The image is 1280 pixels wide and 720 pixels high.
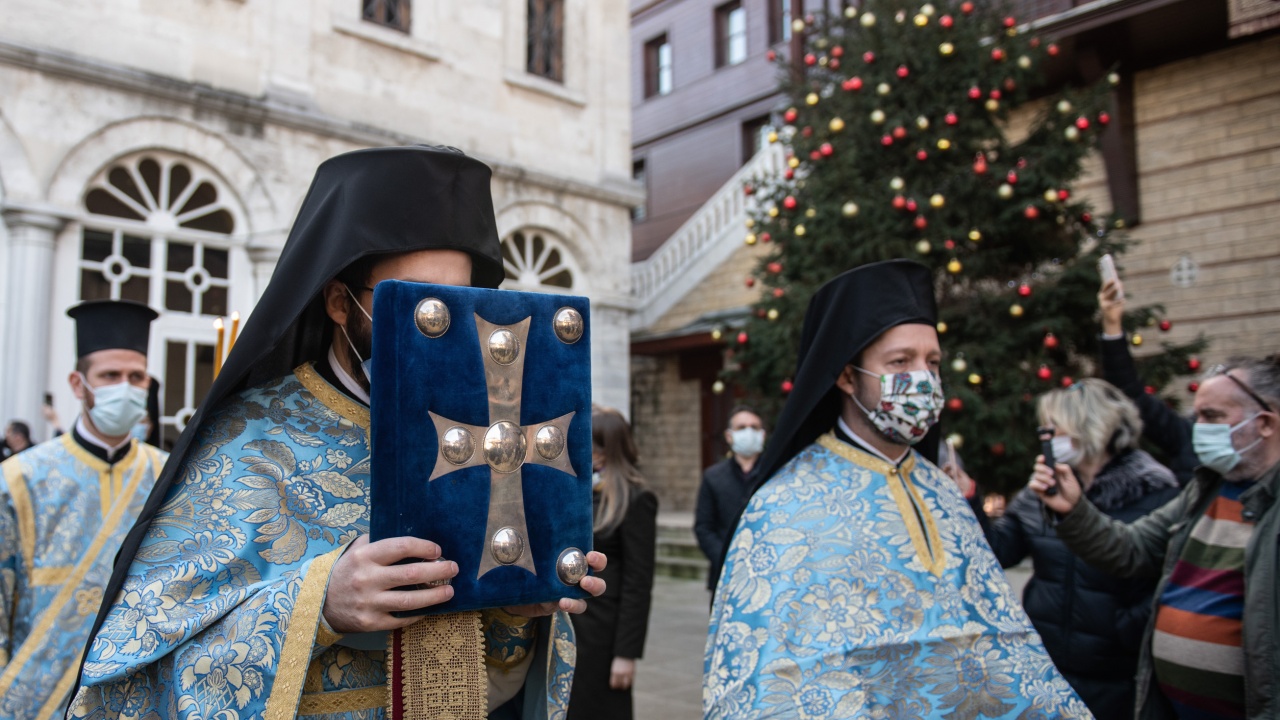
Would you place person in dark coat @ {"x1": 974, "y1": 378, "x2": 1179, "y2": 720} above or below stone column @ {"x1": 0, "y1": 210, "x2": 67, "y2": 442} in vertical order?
below

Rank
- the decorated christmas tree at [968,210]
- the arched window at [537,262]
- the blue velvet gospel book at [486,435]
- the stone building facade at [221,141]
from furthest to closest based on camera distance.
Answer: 1. the arched window at [537,262]
2. the stone building facade at [221,141]
3. the decorated christmas tree at [968,210]
4. the blue velvet gospel book at [486,435]

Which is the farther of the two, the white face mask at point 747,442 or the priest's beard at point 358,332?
the white face mask at point 747,442

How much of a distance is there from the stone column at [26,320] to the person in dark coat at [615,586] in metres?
6.87

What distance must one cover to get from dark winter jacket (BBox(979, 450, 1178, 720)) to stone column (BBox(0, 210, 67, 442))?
8.74 m

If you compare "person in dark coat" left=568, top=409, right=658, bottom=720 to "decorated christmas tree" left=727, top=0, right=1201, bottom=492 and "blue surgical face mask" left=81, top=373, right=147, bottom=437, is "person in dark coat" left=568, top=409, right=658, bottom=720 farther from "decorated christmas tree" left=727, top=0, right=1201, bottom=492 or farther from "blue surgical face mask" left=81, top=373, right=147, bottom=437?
"decorated christmas tree" left=727, top=0, right=1201, bottom=492

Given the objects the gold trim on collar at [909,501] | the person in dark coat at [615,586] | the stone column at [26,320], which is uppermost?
the stone column at [26,320]

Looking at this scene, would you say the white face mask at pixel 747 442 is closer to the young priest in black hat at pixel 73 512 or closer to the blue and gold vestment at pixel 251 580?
the young priest in black hat at pixel 73 512

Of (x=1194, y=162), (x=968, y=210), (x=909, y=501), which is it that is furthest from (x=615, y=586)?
(x=1194, y=162)

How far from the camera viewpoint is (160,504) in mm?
1700

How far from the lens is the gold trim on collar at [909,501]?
2766mm

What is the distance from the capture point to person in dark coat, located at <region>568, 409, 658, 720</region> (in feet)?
14.3

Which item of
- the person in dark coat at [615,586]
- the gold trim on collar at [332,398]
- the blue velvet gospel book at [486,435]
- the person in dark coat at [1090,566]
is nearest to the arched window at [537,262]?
the person in dark coat at [615,586]

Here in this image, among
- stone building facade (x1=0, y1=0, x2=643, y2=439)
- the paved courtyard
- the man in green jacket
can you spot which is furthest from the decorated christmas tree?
stone building facade (x1=0, y1=0, x2=643, y2=439)

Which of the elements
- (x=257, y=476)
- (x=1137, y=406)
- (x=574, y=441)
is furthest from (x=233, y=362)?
(x=1137, y=406)
